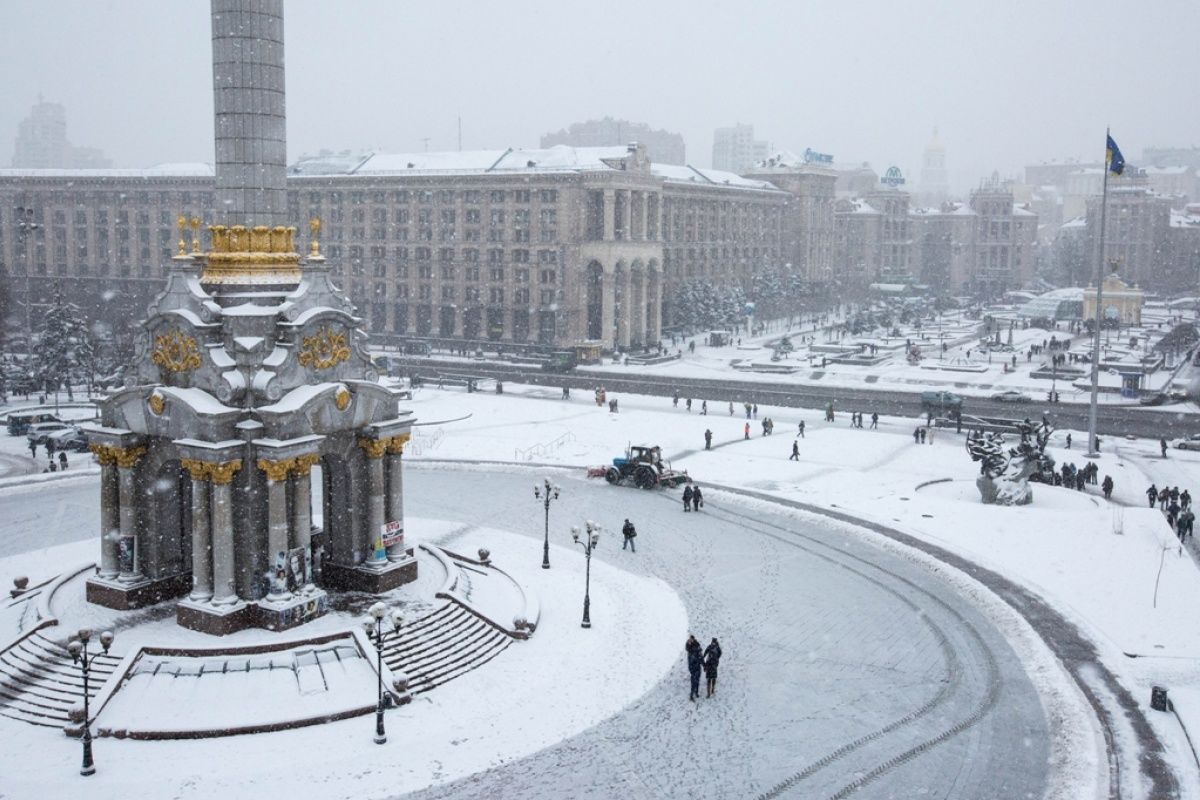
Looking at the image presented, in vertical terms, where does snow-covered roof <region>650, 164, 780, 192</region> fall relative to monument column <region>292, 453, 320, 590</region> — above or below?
above

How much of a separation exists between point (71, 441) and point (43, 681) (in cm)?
3648

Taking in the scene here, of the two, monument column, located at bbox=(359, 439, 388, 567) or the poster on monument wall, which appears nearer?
the poster on monument wall

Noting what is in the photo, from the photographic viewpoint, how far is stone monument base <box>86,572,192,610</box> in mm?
29188

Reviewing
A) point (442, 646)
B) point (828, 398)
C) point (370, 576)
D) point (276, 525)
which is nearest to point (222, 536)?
point (276, 525)

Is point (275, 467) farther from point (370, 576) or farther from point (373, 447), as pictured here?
point (370, 576)

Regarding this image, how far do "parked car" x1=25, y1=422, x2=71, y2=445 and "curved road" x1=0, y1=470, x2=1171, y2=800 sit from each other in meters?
16.8

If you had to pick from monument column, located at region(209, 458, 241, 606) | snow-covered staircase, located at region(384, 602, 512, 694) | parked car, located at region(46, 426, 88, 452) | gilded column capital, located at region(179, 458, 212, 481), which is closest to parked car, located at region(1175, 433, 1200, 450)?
snow-covered staircase, located at region(384, 602, 512, 694)

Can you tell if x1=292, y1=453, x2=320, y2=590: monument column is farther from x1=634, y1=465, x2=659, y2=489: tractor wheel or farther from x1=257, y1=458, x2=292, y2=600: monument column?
x1=634, y1=465, x2=659, y2=489: tractor wheel

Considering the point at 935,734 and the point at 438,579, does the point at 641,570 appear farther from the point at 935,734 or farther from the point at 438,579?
the point at 935,734

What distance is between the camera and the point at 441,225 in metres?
111

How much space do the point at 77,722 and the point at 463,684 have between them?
8.67 meters

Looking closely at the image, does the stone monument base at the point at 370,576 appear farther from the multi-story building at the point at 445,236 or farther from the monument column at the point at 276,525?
the multi-story building at the point at 445,236

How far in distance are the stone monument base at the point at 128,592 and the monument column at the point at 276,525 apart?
154 inches

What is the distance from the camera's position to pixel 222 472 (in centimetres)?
2759
